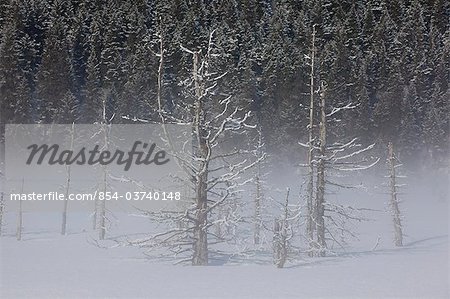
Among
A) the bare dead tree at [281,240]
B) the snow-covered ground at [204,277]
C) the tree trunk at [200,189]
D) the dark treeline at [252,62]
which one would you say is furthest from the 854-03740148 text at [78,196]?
the bare dead tree at [281,240]

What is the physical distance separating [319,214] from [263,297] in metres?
11.1

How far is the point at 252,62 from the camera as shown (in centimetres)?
7306

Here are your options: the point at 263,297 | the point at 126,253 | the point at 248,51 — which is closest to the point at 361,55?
the point at 248,51

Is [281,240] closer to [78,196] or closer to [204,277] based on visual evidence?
[204,277]

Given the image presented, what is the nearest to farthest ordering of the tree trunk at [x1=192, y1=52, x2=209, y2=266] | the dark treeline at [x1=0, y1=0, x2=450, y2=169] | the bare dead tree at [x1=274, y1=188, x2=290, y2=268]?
1. the bare dead tree at [x1=274, y1=188, x2=290, y2=268]
2. the tree trunk at [x1=192, y1=52, x2=209, y2=266]
3. the dark treeline at [x1=0, y1=0, x2=450, y2=169]

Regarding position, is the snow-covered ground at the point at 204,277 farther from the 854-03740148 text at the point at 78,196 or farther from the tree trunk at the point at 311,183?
the 854-03740148 text at the point at 78,196

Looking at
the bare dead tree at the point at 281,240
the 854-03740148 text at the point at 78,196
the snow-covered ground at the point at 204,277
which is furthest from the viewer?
A: the 854-03740148 text at the point at 78,196

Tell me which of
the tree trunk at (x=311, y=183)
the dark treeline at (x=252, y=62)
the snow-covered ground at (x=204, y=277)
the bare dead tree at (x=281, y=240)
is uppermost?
the dark treeline at (x=252, y=62)

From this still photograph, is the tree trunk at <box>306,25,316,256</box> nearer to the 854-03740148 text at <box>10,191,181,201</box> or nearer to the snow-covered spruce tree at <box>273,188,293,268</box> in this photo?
the snow-covered spruce tree at <box>273,188,293,268</box>

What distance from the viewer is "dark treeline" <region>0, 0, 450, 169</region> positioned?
5981 cm

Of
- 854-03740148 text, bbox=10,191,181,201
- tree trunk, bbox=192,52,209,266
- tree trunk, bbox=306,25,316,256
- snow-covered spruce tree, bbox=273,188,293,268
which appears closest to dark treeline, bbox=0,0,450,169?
854-03740148 text, bbox=10,191,181,201

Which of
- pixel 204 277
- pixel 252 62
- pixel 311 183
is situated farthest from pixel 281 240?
pixel 252 62

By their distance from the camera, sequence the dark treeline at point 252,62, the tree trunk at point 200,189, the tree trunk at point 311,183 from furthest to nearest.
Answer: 1. the dark treeline at point 252,62
2. the tree trunk at point 311,183
3. the tree trunk at point 200,189

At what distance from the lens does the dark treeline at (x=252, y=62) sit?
196 ft
